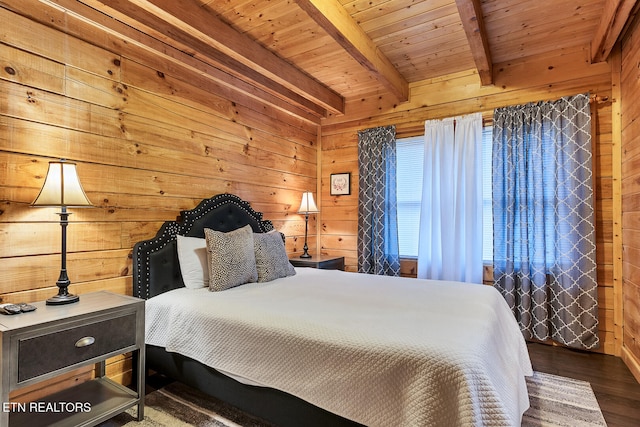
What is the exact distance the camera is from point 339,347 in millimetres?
1448

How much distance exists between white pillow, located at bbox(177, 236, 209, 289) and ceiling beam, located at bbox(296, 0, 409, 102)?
5.94 feet

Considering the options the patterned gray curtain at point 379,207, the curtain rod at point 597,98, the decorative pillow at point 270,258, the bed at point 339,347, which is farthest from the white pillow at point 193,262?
the curtain rod at point 597,98

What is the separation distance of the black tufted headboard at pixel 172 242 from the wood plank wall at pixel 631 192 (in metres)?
3.13

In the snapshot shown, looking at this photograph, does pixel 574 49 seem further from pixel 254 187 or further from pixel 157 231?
pixel 157 231

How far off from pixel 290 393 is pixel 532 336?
2.55 metres

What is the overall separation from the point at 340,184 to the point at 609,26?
2.75m

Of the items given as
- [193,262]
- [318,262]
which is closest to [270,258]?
[193,262]

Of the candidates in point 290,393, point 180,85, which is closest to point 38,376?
point 290,393

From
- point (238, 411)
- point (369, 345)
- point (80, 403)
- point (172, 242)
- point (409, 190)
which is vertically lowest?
point (238, 411)

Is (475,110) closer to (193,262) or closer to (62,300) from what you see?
(193,262)

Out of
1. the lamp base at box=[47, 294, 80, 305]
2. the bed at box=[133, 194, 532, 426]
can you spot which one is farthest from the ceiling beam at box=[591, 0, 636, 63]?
the lamp base at box=[47, 294, 80, 305]

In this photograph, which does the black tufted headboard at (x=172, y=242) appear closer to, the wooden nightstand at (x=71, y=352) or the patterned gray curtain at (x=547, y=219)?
the wooden nightstand at (x=71, y=352)

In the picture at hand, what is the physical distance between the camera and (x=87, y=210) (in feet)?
6.97

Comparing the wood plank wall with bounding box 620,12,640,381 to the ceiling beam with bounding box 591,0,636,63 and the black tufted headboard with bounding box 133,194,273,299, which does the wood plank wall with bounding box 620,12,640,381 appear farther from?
the black tufted headboard with bounding box 133,194,273,299
